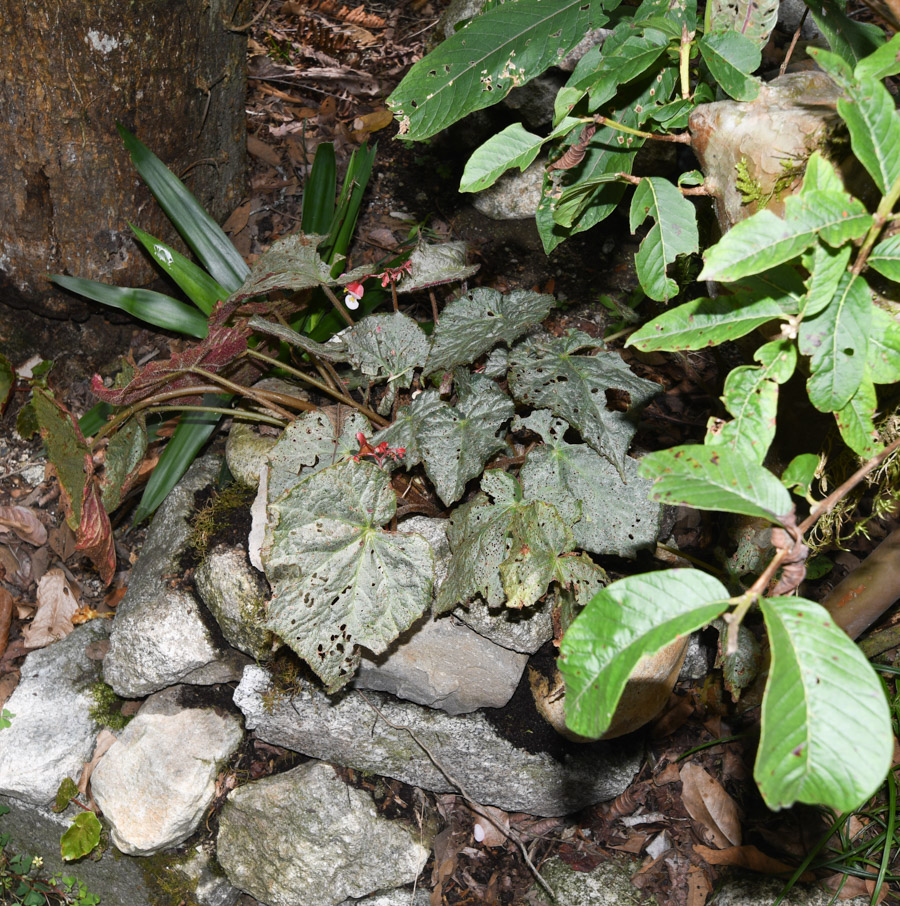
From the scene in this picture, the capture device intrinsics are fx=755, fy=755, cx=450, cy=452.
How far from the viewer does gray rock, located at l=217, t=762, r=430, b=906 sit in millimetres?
2088

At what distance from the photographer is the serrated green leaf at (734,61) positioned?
115 centimetres

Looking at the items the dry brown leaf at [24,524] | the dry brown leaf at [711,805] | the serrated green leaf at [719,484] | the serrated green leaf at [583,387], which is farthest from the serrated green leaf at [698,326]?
the dry brown leaf at [24,524]

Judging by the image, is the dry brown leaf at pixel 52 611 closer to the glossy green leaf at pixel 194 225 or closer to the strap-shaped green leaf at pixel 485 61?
the glossy green leaf at pixel 194 225

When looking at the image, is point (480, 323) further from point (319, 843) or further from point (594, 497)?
point (319, 843)

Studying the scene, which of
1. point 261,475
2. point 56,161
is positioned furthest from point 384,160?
point 261,475

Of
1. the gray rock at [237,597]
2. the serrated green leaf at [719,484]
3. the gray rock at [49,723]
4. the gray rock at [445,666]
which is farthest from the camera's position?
the gray rock at [49,723]

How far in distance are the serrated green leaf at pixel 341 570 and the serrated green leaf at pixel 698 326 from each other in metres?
0.75

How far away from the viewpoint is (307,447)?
175 cm

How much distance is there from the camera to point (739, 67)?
1.15 meters

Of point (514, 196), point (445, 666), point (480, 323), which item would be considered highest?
point (480, 323)

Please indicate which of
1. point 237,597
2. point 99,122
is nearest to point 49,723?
point 237,597

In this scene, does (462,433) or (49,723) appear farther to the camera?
(49,723)

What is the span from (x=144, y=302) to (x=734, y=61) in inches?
74.8

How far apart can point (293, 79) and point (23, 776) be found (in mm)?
2853
